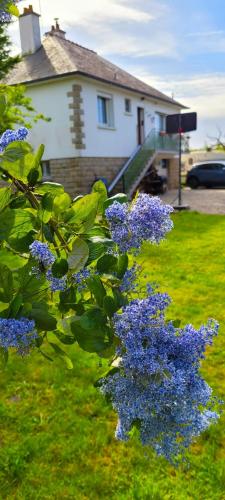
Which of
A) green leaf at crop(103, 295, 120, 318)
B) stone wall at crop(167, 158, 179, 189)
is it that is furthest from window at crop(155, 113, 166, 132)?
green leaf at crop(103, 295, 120, 318)

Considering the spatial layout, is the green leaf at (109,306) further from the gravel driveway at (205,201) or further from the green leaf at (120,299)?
the gravel driveway at (205,201)

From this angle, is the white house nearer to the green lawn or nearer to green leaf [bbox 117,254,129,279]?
the green lawn

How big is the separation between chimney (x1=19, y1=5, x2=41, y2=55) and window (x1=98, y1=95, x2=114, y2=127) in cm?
413

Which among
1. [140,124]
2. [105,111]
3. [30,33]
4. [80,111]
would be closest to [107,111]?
[105,111]

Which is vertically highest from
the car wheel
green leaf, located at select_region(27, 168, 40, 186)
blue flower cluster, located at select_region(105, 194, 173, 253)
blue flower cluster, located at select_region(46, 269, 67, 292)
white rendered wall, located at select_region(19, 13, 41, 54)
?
white rendered wall, located at select_region(19, 13, 41, 54)

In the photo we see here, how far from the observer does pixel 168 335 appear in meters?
1.14

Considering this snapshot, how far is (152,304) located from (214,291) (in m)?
7.12

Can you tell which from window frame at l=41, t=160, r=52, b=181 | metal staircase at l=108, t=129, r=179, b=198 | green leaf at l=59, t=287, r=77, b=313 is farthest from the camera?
metal staircase at l=108, t=129, r=179, b=198

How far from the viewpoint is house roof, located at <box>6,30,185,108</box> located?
18.3 meters

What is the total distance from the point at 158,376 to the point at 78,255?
1.26 ft

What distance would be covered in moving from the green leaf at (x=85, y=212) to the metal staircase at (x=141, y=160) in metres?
18.3

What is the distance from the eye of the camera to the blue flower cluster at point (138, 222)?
4.03ft

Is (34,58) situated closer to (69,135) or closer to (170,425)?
(69,135)

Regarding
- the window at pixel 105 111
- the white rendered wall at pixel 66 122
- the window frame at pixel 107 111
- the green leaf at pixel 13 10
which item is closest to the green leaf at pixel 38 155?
the green leaf at pixel 13 10
